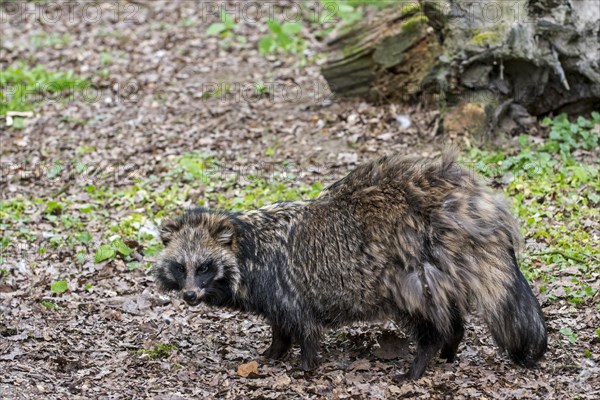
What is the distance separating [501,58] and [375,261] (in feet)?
15.2

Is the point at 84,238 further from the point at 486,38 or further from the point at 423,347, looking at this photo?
the point at 486,38

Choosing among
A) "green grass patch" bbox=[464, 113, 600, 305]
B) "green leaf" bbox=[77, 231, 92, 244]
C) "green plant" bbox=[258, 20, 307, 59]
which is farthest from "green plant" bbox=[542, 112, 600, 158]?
"green leaf" bbox=[77, 231, 92, 244]

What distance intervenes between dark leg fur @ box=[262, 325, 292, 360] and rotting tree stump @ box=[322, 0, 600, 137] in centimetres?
442

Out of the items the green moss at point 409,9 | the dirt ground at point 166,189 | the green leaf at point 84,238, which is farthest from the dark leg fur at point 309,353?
the green moss at point 409,9

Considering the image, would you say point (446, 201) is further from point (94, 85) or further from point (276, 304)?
point (94, 85)

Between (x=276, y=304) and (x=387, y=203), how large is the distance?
127 cm

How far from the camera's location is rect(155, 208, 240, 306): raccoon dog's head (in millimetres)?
7188

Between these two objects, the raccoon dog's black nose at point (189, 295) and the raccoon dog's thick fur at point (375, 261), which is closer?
the raccoon dog's thick fur at point (375, 261)

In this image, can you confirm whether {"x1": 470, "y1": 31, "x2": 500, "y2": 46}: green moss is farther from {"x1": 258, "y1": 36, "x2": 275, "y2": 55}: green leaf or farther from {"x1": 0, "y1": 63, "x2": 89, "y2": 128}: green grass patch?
{"x1": 0, "y1": 63, "x2": 89, "y2": 128}: green grass patch

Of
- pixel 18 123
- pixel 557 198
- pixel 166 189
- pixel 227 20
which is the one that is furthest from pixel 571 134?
pixel 18 123

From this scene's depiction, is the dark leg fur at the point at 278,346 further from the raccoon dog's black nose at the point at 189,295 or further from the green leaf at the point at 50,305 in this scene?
the green leaf at the point at 50,305

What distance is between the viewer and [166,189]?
35.5ft

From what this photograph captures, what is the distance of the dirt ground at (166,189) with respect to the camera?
674cm

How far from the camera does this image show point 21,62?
15188mm
